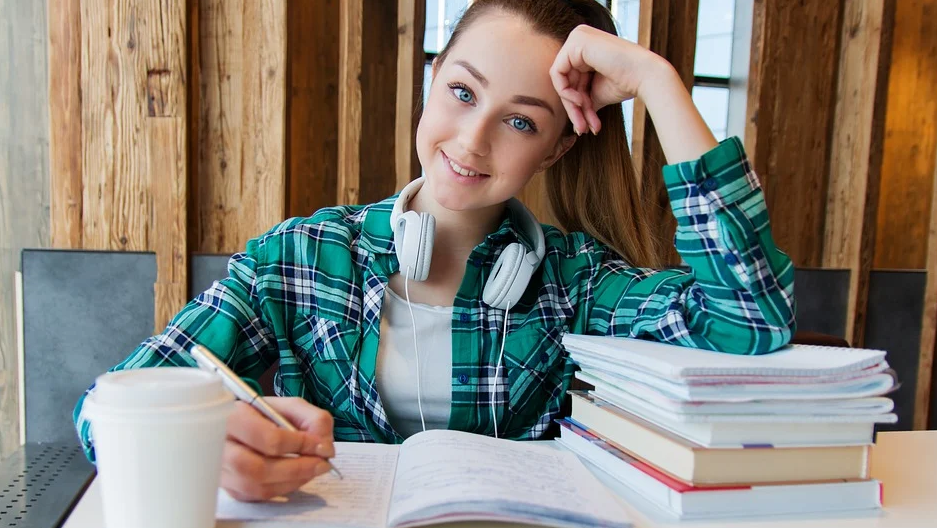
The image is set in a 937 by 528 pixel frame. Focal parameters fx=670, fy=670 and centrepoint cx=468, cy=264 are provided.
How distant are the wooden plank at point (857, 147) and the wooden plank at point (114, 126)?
8.52 ft

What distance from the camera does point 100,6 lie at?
1.87 metres

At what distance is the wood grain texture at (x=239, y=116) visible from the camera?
204cm

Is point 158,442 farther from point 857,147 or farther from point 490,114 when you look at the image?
point 857,147

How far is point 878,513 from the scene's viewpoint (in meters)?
0.67

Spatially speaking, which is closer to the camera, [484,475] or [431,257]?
[484,475]

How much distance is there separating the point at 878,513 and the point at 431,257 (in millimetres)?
732

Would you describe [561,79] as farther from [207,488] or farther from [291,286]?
[207,488]

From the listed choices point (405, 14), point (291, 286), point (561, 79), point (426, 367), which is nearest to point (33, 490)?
point (291, 286)

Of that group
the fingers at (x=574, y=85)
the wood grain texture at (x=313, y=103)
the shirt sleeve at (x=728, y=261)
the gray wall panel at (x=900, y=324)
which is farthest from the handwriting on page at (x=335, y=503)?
the gray wall panel at (x=900, y=324)

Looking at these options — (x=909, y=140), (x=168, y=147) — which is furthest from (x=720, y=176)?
(x=909, y=140)

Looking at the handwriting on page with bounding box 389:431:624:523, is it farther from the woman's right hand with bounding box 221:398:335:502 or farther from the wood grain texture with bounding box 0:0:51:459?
the wood grain texture with bounding box 0:0:51:459

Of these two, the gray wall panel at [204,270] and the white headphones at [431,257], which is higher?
the white headphones at [431,257]

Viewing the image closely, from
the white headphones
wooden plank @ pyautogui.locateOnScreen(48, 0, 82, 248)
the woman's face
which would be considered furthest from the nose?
wooden plank @ pyautogui.locateOnScreen(48, 0, 82, 248)

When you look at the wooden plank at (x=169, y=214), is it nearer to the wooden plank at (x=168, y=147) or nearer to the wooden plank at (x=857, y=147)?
the wooden plank at (x=168, y=147)
